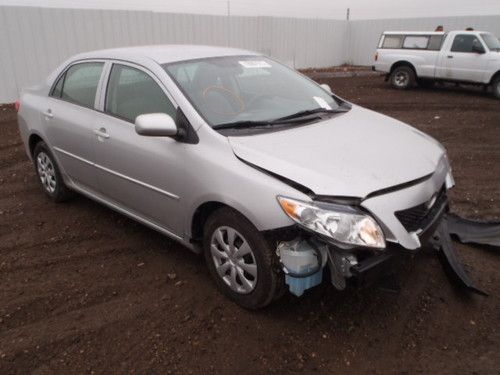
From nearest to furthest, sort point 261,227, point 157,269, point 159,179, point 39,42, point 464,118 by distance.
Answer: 1. point 261,227
2. point 159,179
3. point 157,269
4. point 464,118
5. point 39,42

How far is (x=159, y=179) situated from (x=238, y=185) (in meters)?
0.79

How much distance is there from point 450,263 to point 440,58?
1066cm

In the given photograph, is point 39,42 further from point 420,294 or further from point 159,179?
point 420,294

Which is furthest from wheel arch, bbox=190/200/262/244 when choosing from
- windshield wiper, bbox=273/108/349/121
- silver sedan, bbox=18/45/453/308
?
windshield wiper, bbox=273/108/349/121

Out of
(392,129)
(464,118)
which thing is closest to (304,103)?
(392,129)

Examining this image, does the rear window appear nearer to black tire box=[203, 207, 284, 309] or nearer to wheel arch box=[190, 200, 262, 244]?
wheel arch box=[190, 200, 262, 244]

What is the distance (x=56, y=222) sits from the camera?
437 centimetres

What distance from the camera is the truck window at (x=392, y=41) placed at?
514 inches

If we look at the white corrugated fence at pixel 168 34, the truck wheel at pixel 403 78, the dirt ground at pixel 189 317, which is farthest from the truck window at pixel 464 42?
the dirt ground at pixel 189 317

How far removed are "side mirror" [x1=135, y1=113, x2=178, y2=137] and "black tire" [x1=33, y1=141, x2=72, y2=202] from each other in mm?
2006

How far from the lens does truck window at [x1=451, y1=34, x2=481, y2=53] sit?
11.6 meters

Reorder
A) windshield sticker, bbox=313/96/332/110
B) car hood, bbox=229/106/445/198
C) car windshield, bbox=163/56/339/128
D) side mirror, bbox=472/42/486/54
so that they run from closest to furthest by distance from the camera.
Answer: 1. car hood, bbox=229/106/445/198
2. car windshield, bbox=163/56/339/128
3. windshield sticker, bbox=313/96/332/110
4. side mirror, bbox=472/42/486/54

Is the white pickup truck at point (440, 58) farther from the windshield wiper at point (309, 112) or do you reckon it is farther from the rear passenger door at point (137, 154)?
the rear passenger door at point (137, 154)

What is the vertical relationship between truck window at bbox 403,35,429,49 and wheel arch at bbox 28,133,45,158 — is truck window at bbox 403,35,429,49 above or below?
above
